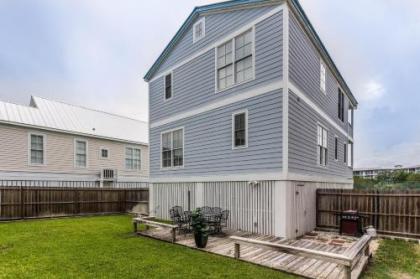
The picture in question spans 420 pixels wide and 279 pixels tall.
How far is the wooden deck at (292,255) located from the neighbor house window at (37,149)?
10.8 m

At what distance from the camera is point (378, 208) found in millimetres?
8906

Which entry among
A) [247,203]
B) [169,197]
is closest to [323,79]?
[247,203]

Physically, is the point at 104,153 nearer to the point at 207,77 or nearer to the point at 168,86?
the point at 168,86

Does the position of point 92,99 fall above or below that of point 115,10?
below

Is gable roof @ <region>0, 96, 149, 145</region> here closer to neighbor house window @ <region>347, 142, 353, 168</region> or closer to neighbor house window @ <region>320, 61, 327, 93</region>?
neighbor house window @ <region>320, 61, 327, 93</region>

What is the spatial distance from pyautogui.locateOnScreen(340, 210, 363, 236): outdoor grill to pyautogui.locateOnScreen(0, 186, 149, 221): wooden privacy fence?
10352mm

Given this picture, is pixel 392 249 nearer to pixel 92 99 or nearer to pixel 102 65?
pixel 102 65

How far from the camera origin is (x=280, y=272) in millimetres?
5109

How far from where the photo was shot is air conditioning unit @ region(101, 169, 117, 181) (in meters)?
19.1

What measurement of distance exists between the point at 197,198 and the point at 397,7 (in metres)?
12.7

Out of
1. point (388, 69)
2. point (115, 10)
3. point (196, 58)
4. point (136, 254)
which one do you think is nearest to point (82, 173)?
point (115, 10)

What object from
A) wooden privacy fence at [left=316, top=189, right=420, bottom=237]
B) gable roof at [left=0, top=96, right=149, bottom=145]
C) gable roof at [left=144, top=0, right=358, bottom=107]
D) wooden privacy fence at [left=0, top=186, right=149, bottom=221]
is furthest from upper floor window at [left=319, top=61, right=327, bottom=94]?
gable roof at [left=0, top=96, right=149, bottom=145]

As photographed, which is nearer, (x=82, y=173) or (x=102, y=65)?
(x=82, y=173)

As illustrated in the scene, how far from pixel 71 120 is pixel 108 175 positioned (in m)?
4.75
